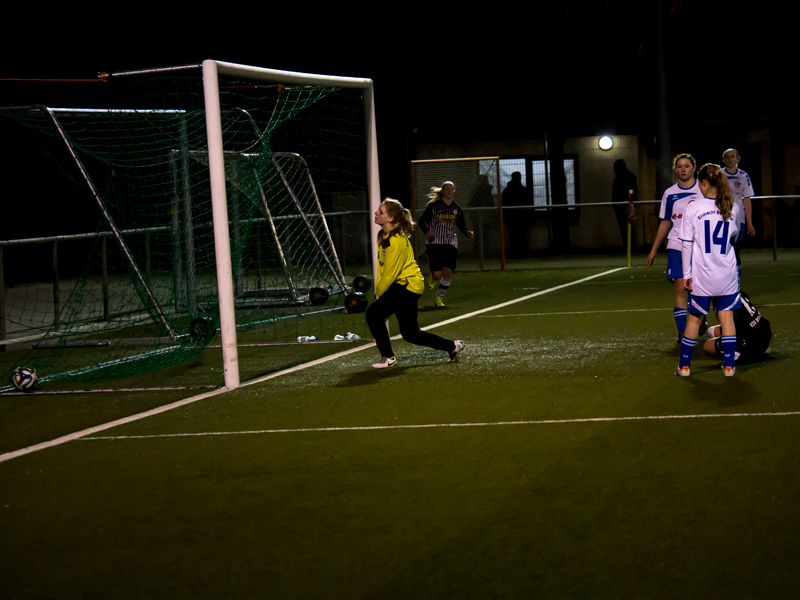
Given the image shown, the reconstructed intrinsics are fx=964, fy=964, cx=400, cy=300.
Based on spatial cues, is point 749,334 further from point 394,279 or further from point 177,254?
point 177,254

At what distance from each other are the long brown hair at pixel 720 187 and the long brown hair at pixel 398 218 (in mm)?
2578

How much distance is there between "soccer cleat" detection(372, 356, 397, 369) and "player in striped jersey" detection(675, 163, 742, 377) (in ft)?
9.00

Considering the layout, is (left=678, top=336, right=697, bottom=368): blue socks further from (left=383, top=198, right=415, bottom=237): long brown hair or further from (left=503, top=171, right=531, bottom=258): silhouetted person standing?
(left=503, top=171, right=531, bottom=258): silhouetted person standing

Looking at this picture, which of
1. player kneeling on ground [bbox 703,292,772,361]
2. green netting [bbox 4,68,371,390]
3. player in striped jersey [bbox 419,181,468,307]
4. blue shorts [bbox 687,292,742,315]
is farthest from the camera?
player in striped jersey [bbox 419,181,468,307]

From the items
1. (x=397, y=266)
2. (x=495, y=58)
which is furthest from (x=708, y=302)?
(x=495, y=58)

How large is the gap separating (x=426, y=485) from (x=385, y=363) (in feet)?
12.4

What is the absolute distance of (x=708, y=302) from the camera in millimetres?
7664

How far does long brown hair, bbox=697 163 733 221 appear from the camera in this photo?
293 inches

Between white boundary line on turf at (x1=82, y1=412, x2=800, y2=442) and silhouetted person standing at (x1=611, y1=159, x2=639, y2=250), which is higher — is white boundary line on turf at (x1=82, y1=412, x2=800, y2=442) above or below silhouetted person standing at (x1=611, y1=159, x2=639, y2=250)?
below

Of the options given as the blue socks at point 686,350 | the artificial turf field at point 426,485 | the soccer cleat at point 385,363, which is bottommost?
the artificial turf field at point 426,485

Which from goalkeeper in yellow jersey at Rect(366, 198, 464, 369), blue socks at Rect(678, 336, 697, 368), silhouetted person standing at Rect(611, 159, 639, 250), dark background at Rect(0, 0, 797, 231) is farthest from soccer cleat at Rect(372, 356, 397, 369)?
silhouetted person standing at Rect(611, 159, 639, 250)

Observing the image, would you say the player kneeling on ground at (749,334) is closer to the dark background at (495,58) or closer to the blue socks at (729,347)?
the blue socks at (729,347)

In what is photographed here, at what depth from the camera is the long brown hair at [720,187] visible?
745 centimetres

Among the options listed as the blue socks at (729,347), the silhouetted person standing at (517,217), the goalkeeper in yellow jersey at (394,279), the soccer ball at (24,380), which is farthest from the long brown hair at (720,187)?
the silhouetted person standing at (517,217)
